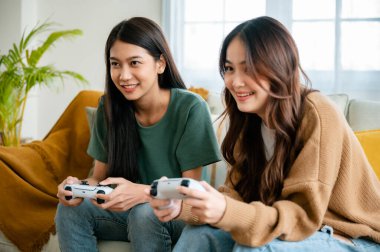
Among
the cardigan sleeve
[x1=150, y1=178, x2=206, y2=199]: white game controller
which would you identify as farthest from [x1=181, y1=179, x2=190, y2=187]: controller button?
the cardigan sleeve

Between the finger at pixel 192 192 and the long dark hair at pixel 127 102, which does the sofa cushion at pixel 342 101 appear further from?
the finger at pixel 192 192

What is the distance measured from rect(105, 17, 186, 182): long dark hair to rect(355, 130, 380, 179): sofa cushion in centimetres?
68

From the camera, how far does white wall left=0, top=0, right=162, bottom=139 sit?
3.87 m

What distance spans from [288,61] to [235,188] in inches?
16.2

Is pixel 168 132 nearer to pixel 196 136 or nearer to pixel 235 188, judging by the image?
pixel 196 136

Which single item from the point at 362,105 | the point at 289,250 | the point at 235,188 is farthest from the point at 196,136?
the point at 362,105

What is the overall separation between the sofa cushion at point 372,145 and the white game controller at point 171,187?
0.89 metres

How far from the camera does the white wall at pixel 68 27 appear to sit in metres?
3.87

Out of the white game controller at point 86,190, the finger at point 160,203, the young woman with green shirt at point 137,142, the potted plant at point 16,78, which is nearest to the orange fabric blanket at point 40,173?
the young woman with green shirt at point 137,142

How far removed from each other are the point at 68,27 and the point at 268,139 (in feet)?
9.48

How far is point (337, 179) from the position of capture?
129 centimetres

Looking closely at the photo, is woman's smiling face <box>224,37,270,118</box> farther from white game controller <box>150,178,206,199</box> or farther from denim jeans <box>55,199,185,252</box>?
denim jeans <box>55,199,185,252</box>

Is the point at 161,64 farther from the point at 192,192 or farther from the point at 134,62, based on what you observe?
the point at 192,192

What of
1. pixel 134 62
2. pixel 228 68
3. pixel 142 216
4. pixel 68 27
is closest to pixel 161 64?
pixel 134 62
